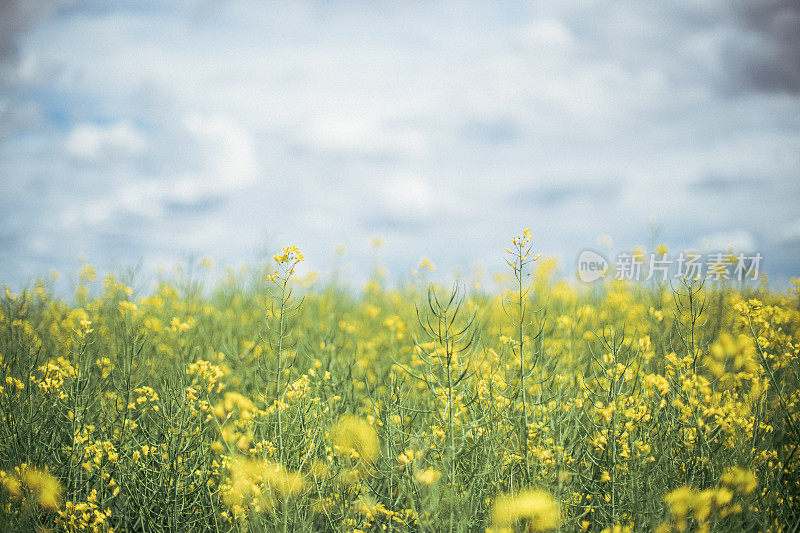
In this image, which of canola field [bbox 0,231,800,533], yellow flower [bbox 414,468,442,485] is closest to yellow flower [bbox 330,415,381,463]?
canola field [bbox 0,231,800,533]

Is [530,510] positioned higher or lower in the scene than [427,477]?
lower

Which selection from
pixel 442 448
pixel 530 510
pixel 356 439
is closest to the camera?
pixel 530 510

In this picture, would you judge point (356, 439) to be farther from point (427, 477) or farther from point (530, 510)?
point (530, 510)

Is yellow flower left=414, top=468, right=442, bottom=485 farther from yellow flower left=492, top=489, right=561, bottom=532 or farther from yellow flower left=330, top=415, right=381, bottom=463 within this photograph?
yellow flower left=330, top=415, right=381, bottom=463

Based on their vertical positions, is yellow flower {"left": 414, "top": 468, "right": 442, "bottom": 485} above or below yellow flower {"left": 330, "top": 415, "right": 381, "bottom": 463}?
above

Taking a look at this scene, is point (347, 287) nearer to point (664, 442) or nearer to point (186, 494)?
point (186, 494)

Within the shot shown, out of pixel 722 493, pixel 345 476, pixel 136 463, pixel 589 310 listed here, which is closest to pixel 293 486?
pixel 345 476

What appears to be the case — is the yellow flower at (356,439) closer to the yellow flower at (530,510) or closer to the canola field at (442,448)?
the canola field at (442,448)

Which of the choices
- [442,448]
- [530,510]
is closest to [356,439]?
[442,448]

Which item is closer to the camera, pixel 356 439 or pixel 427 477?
pixel 427 477

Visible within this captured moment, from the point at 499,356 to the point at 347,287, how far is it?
531 centimetres

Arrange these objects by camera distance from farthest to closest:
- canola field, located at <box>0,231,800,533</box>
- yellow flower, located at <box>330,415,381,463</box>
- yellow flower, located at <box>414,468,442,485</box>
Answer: yellow flower, located at <box>330,415,381,463</box> < canola field, located at <box>0,231,800,533</box> < yellow flower, located at <box>414,468,442,485</box>

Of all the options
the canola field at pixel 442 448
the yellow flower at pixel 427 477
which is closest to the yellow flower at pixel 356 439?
the canola field at pixel 442 448

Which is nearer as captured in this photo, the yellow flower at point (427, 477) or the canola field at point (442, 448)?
the yellow flower at point (427, 477)
